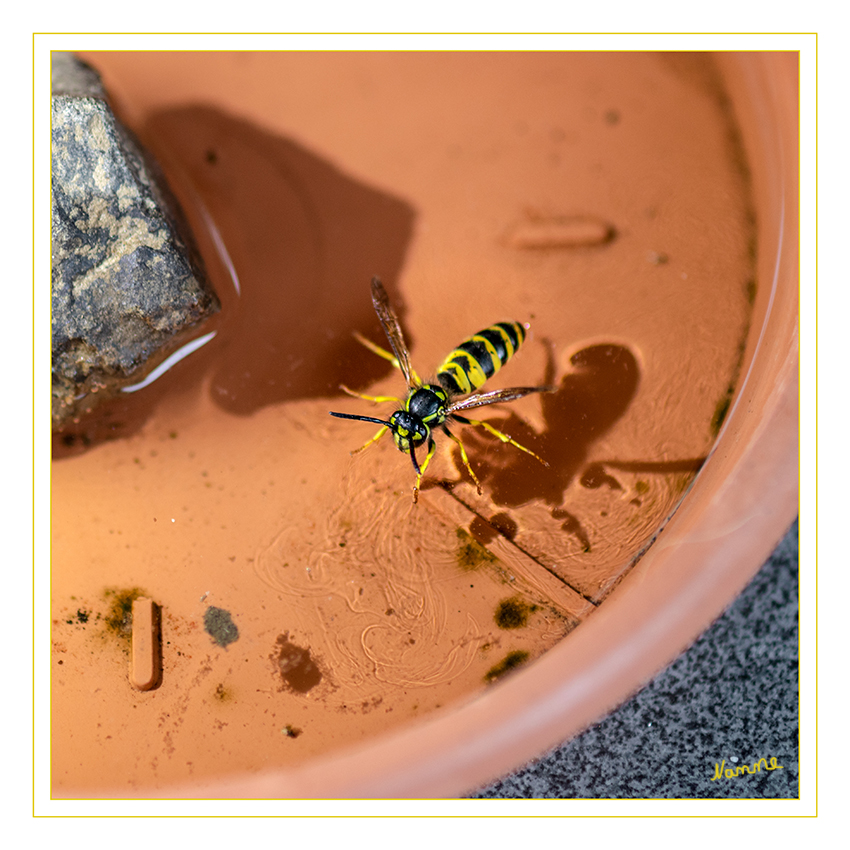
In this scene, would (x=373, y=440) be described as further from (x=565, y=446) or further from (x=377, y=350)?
(x=565, y=446)

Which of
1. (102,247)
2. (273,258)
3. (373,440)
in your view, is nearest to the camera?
(102,247)

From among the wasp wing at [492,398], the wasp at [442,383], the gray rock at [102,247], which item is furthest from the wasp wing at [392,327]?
the gray rock at [102,247]

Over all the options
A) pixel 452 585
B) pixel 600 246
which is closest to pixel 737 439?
pixel 600 246

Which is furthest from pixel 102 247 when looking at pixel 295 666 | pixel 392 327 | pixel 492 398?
pixel 295 666

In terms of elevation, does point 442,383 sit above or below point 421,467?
above

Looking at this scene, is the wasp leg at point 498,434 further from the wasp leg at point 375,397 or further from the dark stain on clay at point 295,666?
the dark stain on clay at point 295,666
